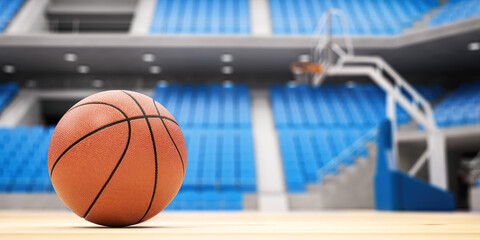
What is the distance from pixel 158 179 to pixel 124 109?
0.39 m

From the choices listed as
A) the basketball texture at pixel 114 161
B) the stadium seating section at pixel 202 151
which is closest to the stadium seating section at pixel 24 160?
the stadium seating section at pixel 202 151

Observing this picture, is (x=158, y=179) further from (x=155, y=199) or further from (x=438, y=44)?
(x=438, y=44)

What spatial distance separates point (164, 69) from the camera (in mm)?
13039

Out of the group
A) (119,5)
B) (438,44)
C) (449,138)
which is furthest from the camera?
(119,5)

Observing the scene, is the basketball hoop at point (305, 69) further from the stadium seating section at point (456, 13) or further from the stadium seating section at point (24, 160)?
the stadium seating section at point (24, 160)

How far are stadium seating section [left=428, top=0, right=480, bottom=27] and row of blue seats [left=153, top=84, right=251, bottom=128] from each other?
4865 millimetres


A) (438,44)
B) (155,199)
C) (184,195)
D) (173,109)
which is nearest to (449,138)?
(438,44)

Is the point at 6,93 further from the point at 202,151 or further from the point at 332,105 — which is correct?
the point at 332,105

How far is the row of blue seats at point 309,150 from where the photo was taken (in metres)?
9.15

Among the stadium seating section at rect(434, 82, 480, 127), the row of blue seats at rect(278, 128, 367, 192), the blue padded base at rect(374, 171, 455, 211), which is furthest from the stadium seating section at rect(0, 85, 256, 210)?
the stadium seating section at rect(434, 82, 480, 127)

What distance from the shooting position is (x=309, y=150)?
9930 millimetres

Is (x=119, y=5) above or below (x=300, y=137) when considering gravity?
above

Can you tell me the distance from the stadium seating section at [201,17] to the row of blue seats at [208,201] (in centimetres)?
508

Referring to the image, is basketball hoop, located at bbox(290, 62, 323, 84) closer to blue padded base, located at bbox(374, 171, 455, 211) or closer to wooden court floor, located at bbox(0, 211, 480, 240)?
blue padded base, located at bbox(374, 171, 455, 211)
